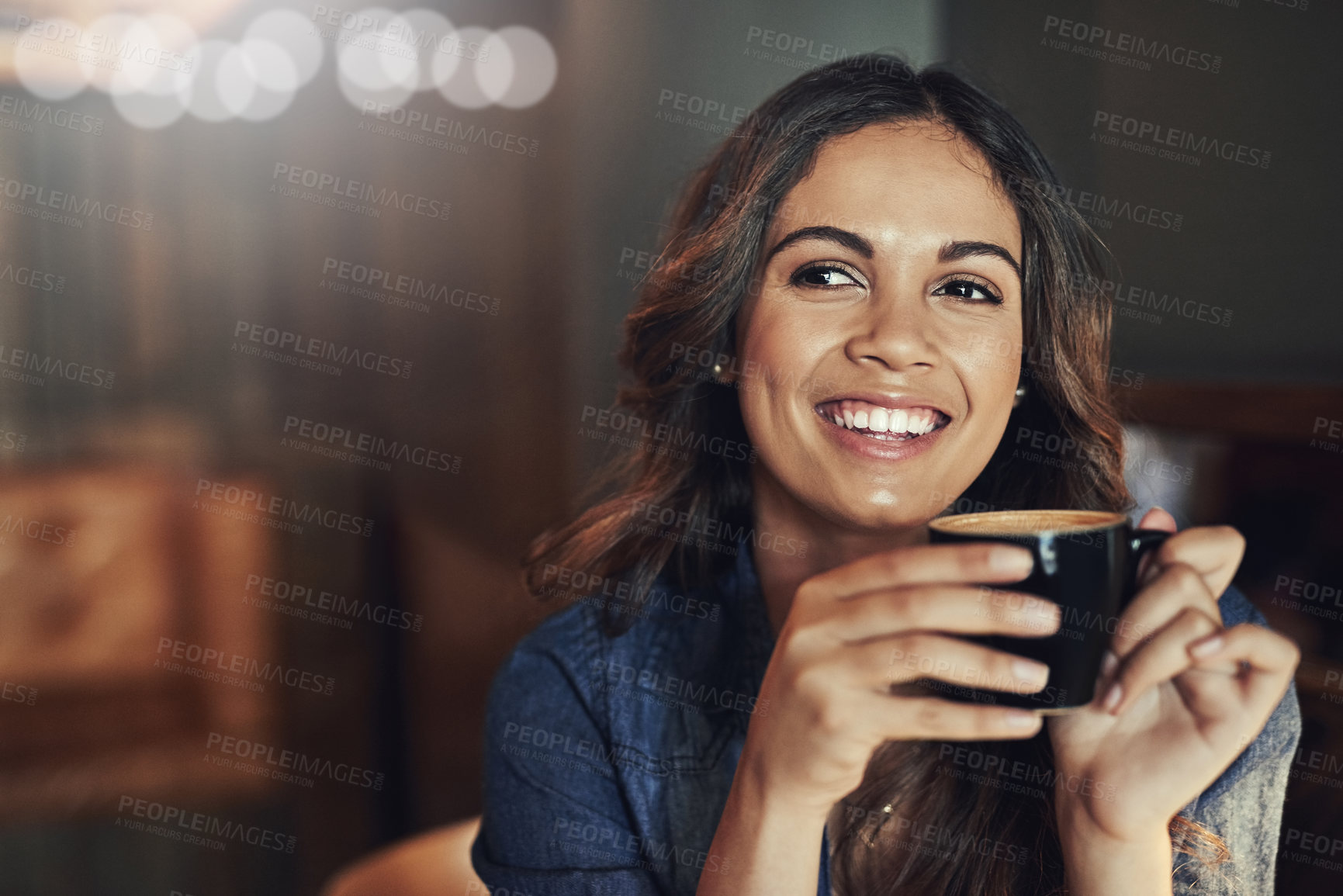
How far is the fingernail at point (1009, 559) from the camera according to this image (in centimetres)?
40

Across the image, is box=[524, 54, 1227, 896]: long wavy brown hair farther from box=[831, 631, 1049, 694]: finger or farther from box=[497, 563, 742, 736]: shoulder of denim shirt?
box=[831, 631, 1049, 694]: finger

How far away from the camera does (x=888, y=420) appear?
64 centimetres

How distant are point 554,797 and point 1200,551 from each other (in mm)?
523

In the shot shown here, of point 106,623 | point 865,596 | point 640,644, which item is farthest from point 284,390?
point 865,596

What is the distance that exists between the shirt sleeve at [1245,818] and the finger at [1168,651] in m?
0.23

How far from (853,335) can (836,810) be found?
1.15 ft

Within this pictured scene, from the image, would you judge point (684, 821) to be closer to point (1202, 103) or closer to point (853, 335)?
point (853, 335)

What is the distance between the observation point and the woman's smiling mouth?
24.9 inches

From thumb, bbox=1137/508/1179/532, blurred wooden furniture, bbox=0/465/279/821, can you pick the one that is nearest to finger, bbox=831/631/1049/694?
thumb, bbox=1137/508/1179/532

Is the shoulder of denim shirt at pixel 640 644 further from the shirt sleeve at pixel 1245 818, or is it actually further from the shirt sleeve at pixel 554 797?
the shirt sleeve at pixel 1245 818

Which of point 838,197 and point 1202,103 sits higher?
point 1202,103

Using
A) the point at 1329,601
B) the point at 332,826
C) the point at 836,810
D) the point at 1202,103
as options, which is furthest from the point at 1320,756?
the point at 332,826

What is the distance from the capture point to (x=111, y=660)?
1.72m

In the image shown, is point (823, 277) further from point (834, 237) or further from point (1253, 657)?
point (1253, 657)
